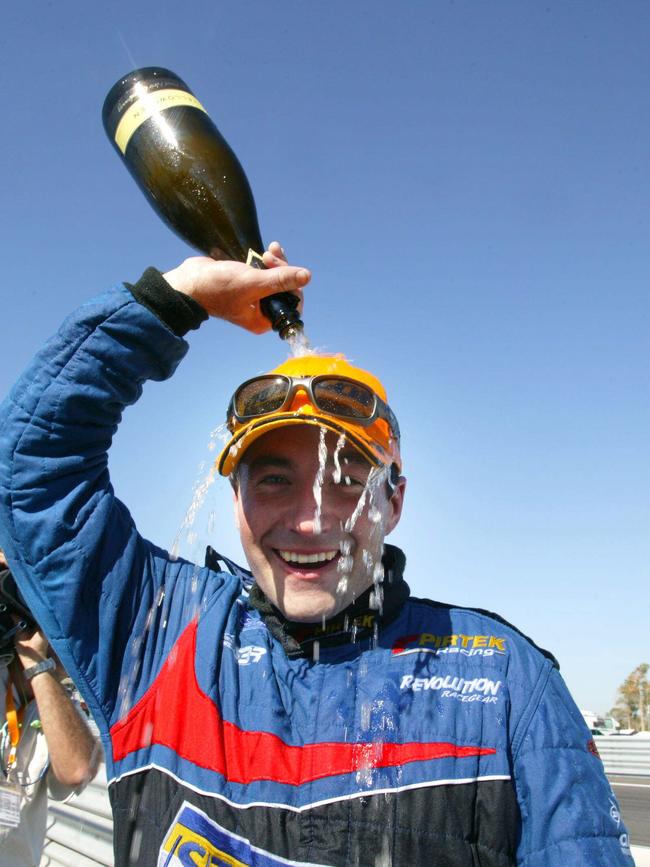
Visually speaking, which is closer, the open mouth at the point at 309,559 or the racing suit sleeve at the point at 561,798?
the racing suit sleeve at the point at 561,798

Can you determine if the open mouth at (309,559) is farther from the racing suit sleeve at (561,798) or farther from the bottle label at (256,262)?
the bottle label at (256,262)

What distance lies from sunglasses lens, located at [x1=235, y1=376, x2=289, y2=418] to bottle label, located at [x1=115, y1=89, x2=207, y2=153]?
3.57 feet

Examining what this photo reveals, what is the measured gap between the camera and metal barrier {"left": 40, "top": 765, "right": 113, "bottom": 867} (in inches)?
182

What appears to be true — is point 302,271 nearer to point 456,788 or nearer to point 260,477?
point 260,477

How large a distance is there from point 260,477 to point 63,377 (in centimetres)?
67

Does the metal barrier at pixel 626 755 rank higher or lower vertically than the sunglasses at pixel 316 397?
lower

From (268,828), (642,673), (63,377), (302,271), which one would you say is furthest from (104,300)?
(642,673)

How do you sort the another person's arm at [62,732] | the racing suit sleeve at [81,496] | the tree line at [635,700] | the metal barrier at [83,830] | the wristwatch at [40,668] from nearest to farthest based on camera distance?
the racing suit sleeve at [81,496], the another person's arm at [62,732], the wristwatch at [40,668], the metal barrier at [83,830], the tree line at [635,700]

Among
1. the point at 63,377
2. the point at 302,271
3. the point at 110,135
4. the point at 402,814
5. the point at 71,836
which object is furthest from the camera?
the point at 71,836

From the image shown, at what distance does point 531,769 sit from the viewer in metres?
1.79

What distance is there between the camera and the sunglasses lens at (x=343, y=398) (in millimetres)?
2330

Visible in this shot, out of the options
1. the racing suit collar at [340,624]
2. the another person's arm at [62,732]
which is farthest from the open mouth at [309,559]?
the another person's arm at [62,732]

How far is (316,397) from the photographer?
2.33 metres

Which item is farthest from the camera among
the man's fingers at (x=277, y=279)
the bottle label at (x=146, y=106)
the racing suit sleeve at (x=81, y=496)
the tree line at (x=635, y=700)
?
the tree line at (x=635, y=700)
